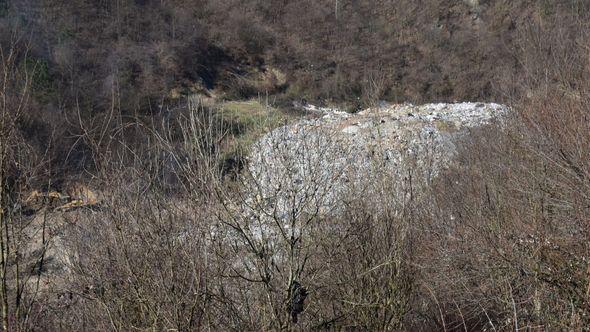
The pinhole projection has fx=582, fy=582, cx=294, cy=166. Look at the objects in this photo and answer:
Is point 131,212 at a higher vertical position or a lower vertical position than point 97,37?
higher

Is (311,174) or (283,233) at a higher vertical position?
(311,174)

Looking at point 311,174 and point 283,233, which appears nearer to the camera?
point 283,233

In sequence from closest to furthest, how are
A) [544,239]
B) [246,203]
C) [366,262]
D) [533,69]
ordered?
[246,203] < [366,262] < [544,239] < [533,69]

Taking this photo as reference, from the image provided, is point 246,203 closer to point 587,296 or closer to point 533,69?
point 587,296

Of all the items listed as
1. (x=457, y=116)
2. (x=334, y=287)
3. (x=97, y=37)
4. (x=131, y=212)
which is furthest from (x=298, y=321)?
(x=97, y=37)

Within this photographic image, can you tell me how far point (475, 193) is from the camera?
24.1ft

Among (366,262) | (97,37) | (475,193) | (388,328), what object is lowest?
(97,37)

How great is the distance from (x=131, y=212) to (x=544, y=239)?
3.25m

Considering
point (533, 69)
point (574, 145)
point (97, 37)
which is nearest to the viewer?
point (574, 145)

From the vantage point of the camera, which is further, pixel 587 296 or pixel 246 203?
pixel 587 296

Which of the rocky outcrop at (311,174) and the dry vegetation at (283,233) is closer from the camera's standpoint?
the dry vegetation at (283,233)

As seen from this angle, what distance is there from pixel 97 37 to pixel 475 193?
727 inches

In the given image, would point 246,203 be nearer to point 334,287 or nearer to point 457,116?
point 334,287

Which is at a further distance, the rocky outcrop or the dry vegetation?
the rocky outcrop
